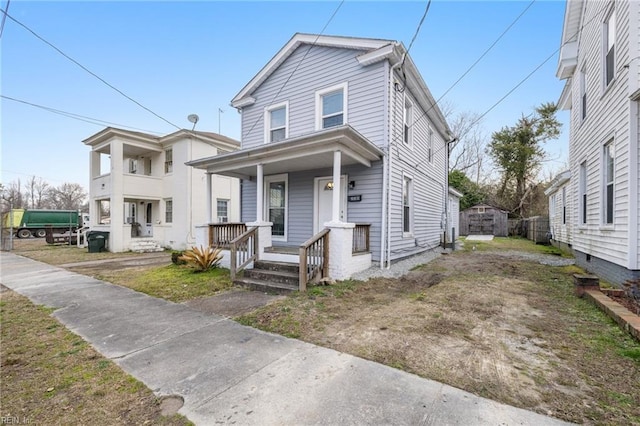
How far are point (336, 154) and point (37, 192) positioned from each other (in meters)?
58.8

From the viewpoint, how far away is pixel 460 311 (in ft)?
13.6

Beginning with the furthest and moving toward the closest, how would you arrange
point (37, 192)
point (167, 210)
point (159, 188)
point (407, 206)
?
1. point (37, 192)
2. point (167, 210)
3. point (159, 188)
4. point (407, 206)

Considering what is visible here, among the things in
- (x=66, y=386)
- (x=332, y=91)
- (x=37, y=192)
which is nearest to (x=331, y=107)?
(x=332, y=91)

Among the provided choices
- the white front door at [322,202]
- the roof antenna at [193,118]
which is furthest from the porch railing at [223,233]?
the roof antenna at [193,118]

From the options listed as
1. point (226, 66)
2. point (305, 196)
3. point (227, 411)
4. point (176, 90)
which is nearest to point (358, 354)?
point (227, 411)

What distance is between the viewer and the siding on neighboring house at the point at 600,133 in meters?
4.92

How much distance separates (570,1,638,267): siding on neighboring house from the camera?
16.1 ft

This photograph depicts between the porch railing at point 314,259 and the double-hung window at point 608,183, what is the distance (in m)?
5.81

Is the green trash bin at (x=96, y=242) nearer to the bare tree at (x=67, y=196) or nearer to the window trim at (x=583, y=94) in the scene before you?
the window trim at (x=583, y=94)

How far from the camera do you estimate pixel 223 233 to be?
8266 millimetres

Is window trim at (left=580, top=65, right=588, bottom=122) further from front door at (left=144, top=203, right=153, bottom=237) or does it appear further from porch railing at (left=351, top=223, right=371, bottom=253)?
front door at (left=144, top=203, right=153, bottom=237)

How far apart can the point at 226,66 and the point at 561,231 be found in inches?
662

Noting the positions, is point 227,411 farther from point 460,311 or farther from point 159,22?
point 159,22

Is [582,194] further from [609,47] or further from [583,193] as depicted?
[609,47]
